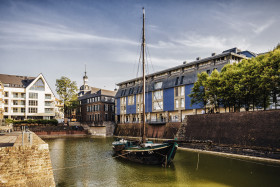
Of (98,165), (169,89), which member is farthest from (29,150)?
(169,89)

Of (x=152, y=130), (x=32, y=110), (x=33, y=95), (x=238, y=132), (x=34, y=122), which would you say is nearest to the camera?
(x=238, y=132)

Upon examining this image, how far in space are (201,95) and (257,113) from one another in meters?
14.4

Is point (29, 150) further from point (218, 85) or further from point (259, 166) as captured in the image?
point (218, 85)

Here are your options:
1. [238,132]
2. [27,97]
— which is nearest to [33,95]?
[27,97]

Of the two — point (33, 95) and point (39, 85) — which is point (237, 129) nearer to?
point (33, 95)

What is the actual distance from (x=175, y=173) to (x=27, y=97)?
6349cm

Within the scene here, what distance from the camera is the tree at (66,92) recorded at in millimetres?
69000

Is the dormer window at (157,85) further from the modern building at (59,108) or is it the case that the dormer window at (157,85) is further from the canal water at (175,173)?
the canal water at (175,173)

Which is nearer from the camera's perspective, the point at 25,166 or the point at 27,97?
the point at 25,166

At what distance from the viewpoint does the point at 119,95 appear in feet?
235

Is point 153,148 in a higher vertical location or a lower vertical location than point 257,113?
lower

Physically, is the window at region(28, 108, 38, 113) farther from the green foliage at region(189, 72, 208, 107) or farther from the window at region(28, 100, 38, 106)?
the green foliage at region(189, 72, 208, 107)

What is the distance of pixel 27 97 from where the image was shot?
67250 millimetres

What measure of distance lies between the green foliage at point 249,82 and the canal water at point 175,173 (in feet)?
45.1
